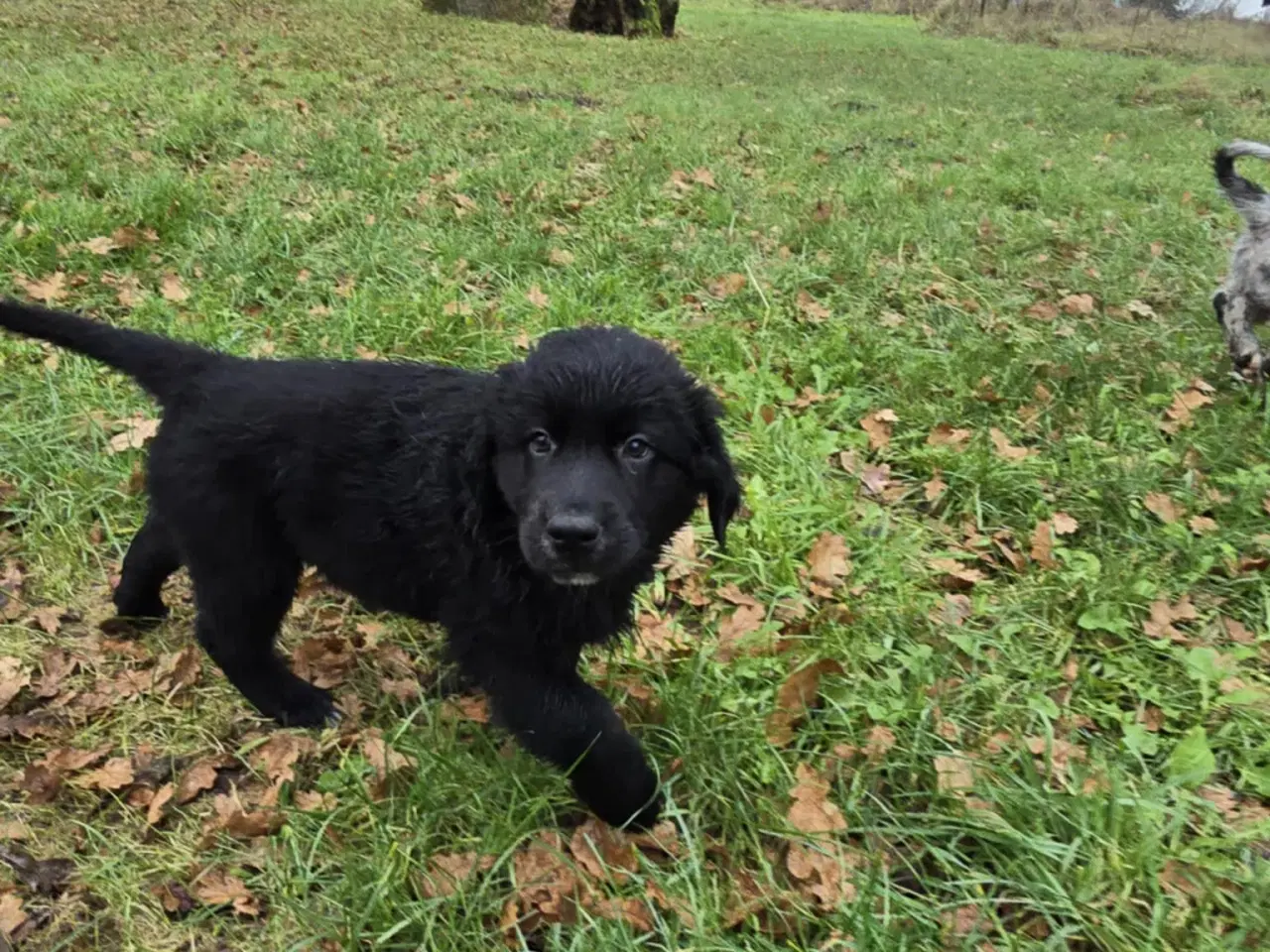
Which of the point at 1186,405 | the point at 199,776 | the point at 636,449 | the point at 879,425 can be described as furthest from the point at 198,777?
the point at 1186,405

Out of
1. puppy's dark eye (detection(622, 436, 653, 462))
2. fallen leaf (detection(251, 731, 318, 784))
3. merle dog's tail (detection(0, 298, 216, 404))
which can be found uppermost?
merle dog's tail (detection(0, 298, 216, 404))

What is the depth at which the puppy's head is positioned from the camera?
2.07m

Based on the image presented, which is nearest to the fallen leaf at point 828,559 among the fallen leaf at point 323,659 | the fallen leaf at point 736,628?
the fallen leaf at point 736,628

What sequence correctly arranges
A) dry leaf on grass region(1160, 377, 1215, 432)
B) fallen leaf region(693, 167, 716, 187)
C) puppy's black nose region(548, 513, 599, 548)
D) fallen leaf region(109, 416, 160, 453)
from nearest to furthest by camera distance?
puppy's black nose region(548, 513, 599, 548) → fallen leaf region(109, 416, 160, 453) → dry leaf on grass region(1160, 377, 1215, 432) → fallen leaf region(693, 167, 716, 187)

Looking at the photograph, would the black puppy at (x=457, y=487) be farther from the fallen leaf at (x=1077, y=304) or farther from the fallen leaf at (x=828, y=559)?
the fallen leaf at (x=1077, y=304)

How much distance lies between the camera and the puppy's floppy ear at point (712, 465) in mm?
2369

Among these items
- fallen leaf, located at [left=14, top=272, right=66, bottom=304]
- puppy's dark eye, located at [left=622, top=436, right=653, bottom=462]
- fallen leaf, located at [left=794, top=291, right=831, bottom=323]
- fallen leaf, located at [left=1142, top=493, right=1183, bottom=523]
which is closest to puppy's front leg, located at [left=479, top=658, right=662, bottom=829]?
puppy's dark eye, located at [left=622, top=436, right=653, bottom=462]

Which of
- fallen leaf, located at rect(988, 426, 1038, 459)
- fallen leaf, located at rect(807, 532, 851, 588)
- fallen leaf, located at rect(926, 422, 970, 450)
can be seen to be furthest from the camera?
fallen leaf, located at rect(926, 422, 970, 450)

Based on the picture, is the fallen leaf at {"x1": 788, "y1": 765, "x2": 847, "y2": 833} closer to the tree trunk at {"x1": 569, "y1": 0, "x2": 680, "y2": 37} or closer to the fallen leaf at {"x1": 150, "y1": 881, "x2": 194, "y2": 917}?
the fallen leaf at {"x1": 150, "y1": 881, "x2": 194, "y2": 917}

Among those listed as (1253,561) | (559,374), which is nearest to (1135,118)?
(1253,561)

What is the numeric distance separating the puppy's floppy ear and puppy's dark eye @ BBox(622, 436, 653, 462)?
17 cm

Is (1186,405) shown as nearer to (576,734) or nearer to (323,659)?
(576,734)

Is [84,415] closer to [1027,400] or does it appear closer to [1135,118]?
[1027,400]

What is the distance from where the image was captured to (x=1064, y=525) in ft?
12.1
